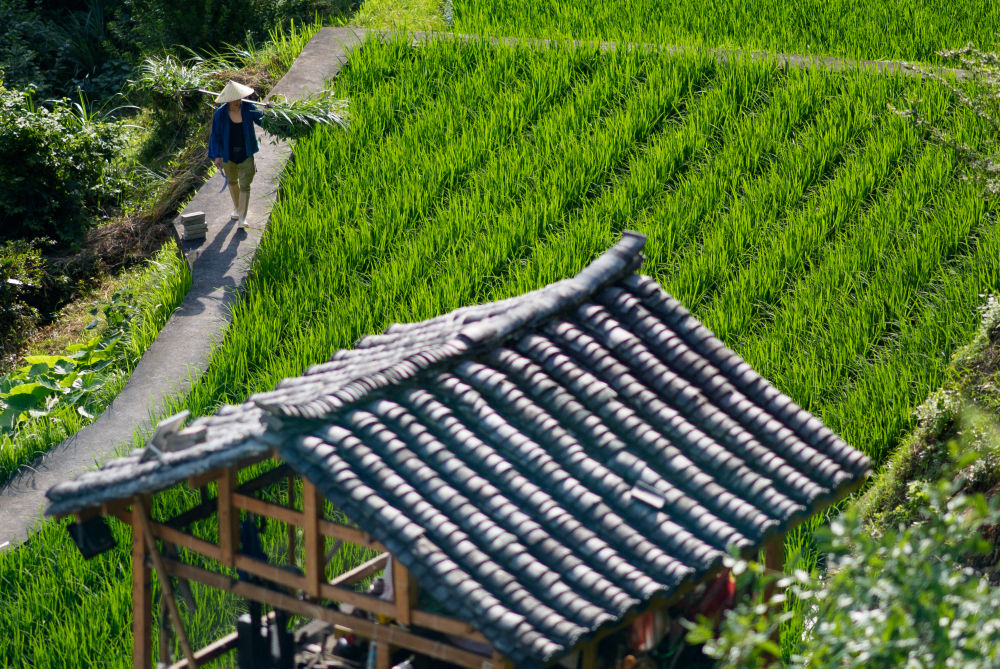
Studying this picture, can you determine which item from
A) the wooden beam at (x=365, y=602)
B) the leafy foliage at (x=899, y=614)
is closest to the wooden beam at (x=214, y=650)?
the wooden beam at (x=365, y=602)

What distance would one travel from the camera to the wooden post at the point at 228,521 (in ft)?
13.9

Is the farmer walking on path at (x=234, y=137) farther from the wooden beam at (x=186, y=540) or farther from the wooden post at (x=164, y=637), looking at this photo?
the wooden beam at (x=186, y=540)

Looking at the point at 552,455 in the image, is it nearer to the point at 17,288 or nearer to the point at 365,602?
the point at 365,602

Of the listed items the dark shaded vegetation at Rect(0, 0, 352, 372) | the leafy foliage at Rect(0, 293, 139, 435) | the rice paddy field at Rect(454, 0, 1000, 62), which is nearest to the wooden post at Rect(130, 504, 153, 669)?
the leafy foliage at Rect(0, 293, 139, 435)

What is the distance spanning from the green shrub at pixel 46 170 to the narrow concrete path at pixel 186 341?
1.69 m

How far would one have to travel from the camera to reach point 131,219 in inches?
443

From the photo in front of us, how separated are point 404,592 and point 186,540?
3.33ft

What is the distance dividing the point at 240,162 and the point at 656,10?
5.27 meters

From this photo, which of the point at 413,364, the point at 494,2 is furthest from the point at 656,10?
the point at 413,364

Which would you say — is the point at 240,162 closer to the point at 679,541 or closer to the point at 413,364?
the point at 413,364

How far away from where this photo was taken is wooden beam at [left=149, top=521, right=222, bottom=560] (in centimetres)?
430

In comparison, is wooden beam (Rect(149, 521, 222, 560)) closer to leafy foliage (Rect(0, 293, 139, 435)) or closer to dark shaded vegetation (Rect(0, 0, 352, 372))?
leafy foliage (Rect(0, 293, 139, 435))

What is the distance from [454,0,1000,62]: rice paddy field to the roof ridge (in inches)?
280

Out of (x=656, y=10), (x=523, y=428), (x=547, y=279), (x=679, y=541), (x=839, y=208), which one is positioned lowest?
(x=679, y=541)
